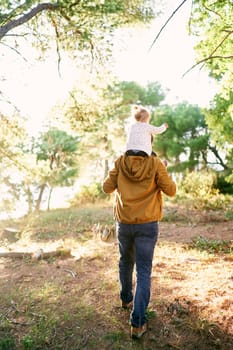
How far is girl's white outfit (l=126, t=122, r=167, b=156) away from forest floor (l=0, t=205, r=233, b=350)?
173 cm

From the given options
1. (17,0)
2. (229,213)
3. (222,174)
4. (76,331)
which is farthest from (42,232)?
(222,174)

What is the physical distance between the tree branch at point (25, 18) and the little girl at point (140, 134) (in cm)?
356

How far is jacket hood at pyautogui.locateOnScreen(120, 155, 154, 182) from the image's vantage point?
10.3 ft

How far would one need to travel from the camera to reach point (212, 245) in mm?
6504

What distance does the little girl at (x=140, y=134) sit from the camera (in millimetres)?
3252

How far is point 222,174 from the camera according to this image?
1878 centimetres

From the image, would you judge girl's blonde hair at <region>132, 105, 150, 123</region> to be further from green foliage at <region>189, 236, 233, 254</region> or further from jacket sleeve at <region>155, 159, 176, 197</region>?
green foliage at <region>189, 236, 233, 254</region>

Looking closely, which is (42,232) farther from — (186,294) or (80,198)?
(80,198)

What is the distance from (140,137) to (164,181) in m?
0.49

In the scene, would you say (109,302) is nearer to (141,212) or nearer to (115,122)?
(141,212)

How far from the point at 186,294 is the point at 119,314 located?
88 cm

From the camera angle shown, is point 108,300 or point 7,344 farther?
point 108,300

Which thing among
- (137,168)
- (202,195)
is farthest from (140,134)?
(202,195)

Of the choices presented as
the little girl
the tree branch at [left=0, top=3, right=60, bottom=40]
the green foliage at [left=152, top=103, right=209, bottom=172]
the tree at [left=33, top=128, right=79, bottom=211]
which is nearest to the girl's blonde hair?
the little girl
